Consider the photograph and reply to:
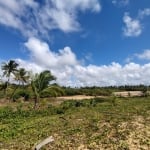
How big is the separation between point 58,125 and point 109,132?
4159 millimetres

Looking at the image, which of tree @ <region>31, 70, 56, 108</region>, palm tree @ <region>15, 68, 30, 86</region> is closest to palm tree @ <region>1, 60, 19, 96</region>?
palm tree @ <region>15, 68, 30, 86</region>

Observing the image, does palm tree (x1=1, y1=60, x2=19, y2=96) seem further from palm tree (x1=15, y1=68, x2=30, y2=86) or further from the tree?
the tree

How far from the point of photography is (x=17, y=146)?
37.4ft

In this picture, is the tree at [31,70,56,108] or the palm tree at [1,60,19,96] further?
the palm tree at [1,60,19,96]

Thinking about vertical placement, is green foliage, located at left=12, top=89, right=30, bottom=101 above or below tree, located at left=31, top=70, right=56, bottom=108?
below

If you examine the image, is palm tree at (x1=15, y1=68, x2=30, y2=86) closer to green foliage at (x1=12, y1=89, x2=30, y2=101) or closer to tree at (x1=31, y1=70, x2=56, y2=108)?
green foliage at (x1=12, y1=89, x2=30, y2=101)

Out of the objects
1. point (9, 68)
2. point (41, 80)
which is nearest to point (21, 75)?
point (9, 68)

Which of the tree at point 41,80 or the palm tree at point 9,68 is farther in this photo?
the palm tree at point 9,68

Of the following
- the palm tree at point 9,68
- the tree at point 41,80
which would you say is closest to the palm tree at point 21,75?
the palm tree at point 9,68

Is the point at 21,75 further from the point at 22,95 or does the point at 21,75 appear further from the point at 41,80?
the point at 41,80

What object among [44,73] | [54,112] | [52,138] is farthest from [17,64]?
[52,138]

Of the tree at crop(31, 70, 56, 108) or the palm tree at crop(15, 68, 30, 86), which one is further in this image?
the palm tree at crop(15, 68, 30, 86)

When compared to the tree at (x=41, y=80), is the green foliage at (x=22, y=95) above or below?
below

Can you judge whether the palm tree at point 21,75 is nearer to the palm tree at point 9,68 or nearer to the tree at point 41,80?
the palm tree at point 9,68
